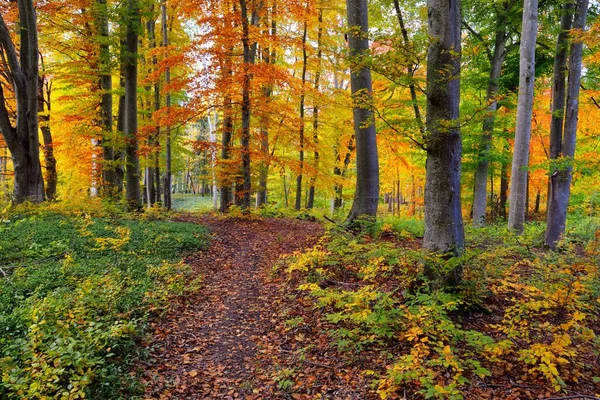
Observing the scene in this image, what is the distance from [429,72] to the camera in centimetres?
428

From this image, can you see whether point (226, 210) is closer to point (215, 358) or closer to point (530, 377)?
point (215, 358)

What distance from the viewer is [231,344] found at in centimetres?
438

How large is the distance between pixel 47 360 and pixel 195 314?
2.14 m

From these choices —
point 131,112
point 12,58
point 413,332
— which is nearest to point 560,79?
point 413,332

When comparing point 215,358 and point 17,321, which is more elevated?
point 17,321

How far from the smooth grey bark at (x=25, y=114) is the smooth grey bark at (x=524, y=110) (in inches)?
528

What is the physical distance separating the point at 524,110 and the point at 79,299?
10023mm

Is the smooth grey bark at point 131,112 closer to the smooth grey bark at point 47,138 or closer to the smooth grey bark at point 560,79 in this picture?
the smooth grey bark at point 47,138

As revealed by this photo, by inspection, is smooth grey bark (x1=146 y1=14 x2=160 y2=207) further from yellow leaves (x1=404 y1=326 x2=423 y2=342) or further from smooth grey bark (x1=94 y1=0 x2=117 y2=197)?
yellow leaves (x1=404 y1=326 x2=423 y2=342)

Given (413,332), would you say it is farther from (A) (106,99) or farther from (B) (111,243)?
(A) (106,99)

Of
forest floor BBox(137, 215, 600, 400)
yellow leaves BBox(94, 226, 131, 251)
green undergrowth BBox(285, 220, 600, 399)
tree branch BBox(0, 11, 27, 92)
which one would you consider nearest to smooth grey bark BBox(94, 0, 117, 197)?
tree branch BBox(0, 11, 27, 92)

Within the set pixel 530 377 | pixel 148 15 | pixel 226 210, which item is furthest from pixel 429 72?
pixel 226 210

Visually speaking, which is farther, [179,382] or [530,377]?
[179,382]

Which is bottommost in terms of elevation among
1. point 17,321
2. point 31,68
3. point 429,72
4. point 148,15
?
point 17,321
